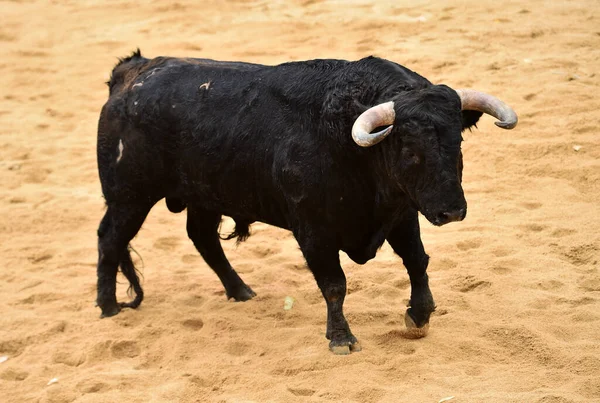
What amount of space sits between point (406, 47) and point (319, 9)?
7.85 ft

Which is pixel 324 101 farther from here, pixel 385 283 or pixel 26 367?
pixel 26 367

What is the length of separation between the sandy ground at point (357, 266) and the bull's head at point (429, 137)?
1.00 metres

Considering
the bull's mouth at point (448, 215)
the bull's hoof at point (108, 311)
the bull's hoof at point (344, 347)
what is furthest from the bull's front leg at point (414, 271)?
the bull's hoof at point (108, 311)

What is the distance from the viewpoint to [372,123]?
500 cm

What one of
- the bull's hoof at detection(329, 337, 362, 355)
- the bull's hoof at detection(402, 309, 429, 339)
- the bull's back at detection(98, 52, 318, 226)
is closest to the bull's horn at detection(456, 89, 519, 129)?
the bull's back at detection(98, 52, 318, 226)

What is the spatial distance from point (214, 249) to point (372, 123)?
2235 millimetres

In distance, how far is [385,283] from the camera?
6.70 meters

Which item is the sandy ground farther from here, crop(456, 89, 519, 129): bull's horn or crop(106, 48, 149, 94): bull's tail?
crop(106, 48, 149, 94): bull's tail

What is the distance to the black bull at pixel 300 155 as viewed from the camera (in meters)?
5.01

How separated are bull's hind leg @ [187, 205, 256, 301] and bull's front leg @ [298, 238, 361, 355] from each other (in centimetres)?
129

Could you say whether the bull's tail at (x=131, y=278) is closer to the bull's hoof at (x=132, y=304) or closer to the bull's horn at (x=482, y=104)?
the bull's hoof at (x=132, y=304)

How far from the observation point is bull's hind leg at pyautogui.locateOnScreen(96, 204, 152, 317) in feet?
21.8

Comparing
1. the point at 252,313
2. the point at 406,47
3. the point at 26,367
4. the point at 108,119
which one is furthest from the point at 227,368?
the point at 406,47

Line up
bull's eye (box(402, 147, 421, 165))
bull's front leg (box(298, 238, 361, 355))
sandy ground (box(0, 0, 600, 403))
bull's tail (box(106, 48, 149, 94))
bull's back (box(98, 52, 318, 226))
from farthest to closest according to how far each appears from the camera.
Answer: bull's tail (box(106, 48, 149, 94)) → bull's back (box(98, 52, 318, 226)) → bull's front leg (box(298, 238, 361, 355)) → sandy ground (box(0, 0, 600, 403)) → bull's eye (box(402, 147, 421, 165))
